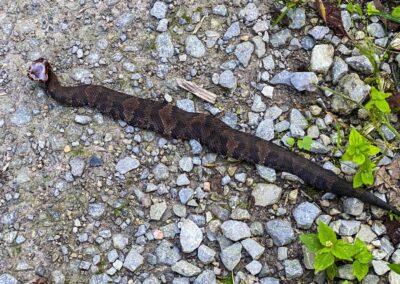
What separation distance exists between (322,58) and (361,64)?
362mm

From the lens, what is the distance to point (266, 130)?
5.17m

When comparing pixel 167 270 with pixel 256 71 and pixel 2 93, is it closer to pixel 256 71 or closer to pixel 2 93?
pixel 256 71

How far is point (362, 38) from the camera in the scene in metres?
5.42

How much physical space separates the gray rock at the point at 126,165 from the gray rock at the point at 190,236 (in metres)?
0.74

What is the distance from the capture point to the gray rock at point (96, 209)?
4.82 m

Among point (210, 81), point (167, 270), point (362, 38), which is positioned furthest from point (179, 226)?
point (362, 38)

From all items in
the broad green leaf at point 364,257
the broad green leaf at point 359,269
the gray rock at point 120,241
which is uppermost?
the broad green leaf at point 364,257

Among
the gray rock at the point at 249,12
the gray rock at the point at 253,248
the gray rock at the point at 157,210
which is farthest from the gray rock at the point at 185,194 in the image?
the gray rock at the point at 249,12

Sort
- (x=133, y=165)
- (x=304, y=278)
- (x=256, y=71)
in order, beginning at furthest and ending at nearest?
(x=256, y=71)
(x=133, y=165)
(x=304, y=278)

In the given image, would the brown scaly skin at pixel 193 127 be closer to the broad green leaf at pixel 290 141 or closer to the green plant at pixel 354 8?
the broad green leaf at pixel 290 141

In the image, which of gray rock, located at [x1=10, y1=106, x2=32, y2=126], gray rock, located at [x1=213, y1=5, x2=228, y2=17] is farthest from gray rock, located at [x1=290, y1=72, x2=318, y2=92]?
gray rock, located at [x1=10, y1=106, x2=32, y2=126]

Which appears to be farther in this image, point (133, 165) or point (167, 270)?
point (133, 165)

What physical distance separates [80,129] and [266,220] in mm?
1933

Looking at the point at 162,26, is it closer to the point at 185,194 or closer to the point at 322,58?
the point at 322,58
